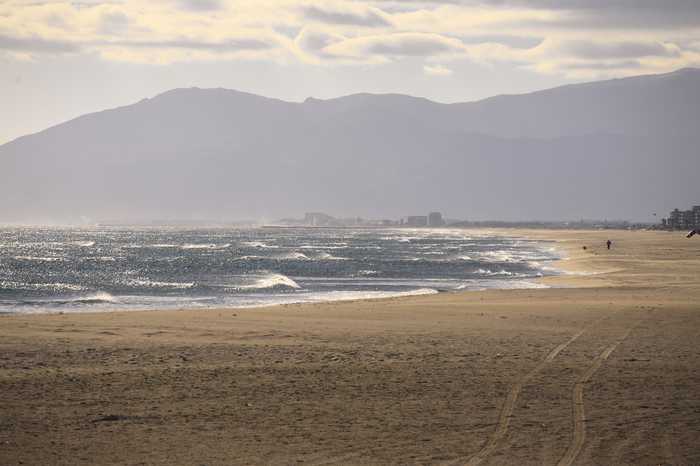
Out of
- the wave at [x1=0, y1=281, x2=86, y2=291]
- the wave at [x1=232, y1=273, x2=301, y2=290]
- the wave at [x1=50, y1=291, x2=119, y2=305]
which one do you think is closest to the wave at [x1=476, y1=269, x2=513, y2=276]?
the wave at [x1=232, y1=273, x2=301, y2=290]

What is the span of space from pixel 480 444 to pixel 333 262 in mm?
63507

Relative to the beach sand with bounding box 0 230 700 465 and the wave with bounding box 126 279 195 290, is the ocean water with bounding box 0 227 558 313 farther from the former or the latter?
the beach sand with bounding box 0 230 700 465

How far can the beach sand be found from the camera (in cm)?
1252

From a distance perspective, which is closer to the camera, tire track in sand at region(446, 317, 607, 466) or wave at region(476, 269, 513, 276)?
tire track in sand at region(446, 317, 607, 466)

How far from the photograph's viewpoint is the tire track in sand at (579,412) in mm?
12156

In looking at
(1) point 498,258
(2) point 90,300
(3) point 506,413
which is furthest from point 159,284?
(1) point 498,258

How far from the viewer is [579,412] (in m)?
14.3

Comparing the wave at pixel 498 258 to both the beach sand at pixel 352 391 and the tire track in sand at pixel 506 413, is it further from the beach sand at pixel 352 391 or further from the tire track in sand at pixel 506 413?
the tire track in sand at pixel 506 413

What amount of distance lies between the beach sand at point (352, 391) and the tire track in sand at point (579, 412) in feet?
0.12

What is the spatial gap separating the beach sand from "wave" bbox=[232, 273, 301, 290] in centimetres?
2027

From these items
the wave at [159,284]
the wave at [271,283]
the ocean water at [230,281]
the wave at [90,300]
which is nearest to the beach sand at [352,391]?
the wave at [90,300]

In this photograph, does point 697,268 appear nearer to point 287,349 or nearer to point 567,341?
point 567,341

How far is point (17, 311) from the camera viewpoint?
3316cm

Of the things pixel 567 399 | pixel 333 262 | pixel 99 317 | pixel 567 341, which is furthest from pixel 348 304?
pixel 333 262
